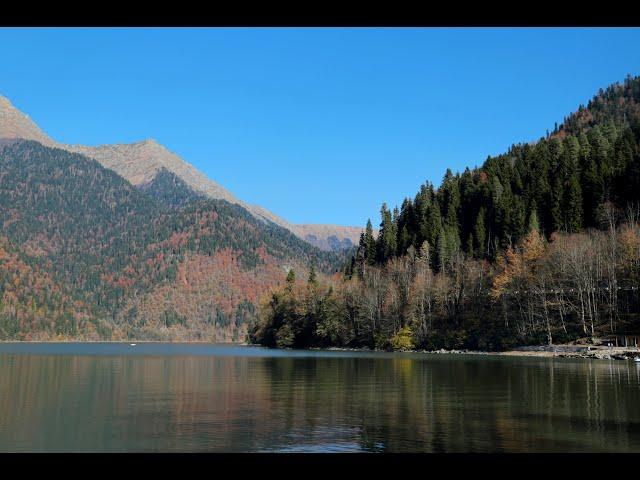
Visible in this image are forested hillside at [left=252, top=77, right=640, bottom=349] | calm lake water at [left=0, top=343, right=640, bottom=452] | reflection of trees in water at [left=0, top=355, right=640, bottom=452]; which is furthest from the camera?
forested hillside at [left=252, top=77, right=640, bottom=349]

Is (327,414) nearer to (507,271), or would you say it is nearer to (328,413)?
(328,413)

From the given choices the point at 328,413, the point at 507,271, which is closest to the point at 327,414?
the point at 328,413

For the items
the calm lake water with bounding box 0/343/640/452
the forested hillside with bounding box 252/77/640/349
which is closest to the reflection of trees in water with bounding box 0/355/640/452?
the calm lake water with bounding box 0/343/640/452

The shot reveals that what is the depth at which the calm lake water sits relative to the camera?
29531mm

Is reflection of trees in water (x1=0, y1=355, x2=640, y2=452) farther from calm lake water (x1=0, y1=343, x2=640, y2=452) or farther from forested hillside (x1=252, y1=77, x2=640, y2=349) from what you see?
forested hillside (x1=252, y1=77, x2=640, y2=349)

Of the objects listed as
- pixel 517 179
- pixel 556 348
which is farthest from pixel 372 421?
pixel 517 179

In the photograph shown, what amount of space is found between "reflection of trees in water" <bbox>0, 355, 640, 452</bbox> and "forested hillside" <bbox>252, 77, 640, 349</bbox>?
56477 mm

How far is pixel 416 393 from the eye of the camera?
51.6m

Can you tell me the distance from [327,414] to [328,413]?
45 centimetres

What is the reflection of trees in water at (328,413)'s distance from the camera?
29859mm

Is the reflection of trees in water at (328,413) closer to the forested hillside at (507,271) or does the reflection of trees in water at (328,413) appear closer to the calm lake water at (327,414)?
the calm lake water at (327,414)
